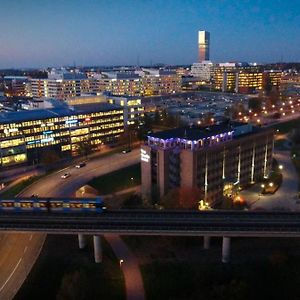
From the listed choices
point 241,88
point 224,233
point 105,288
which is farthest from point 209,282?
point 241,88

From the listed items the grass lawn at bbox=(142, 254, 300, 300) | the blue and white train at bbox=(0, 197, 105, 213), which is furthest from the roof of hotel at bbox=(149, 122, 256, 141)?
the grass lawn at bbox=(142, 254, 300, 300)

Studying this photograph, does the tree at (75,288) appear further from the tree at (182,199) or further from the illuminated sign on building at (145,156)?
the illuminated sign on building at (145,156)

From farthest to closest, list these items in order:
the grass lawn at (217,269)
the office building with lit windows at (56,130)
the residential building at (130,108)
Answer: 1. the residential building at (130,108)
2. the office building with lit windows at (56,130)
3. the grass lawn at (217,269)

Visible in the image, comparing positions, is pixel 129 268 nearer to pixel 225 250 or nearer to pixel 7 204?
pixel 225 250

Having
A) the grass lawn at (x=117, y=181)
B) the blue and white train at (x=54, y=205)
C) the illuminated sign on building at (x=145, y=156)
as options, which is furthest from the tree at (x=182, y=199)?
the grass lawn at (x=117, y=181)

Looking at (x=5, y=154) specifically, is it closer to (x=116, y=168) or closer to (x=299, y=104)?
(x=116, y=168)
